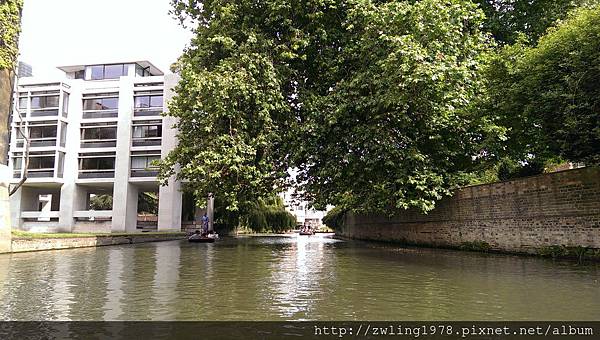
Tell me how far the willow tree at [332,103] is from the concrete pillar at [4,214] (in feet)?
19.9

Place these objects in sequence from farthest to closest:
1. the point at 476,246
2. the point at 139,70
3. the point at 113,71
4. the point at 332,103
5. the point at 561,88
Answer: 1. the point at 139,70
2. the point at 113,71
3. the point at 332,103
4. the point at 476,246
5. the point at 561,88

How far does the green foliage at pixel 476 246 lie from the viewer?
57.9ft

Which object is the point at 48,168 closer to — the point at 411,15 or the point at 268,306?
the point at 411,15

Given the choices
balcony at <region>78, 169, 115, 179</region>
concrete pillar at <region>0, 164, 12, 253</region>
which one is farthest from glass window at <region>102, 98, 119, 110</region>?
concrete pillar at <region>0, 164, 12, 253</region>

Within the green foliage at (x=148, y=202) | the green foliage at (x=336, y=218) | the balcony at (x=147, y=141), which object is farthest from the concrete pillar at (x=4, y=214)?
the green foliage at (x=148, y=202)

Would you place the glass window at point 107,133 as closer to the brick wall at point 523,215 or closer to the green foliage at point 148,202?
the green foliage at point 148,202

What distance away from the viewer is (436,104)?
668 inches

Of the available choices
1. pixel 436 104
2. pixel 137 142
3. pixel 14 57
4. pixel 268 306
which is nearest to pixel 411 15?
pixel 436 104

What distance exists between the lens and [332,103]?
1853cm

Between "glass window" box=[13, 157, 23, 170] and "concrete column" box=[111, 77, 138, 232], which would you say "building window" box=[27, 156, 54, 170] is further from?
"concrete column" box=[111, 77, 138, 232]

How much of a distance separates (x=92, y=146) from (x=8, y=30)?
2863 centimetres

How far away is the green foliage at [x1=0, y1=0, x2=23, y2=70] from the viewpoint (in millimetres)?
15062

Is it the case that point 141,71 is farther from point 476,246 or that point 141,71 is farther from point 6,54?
point 476,246

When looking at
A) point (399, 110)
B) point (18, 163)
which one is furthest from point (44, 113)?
point (399, 110)
